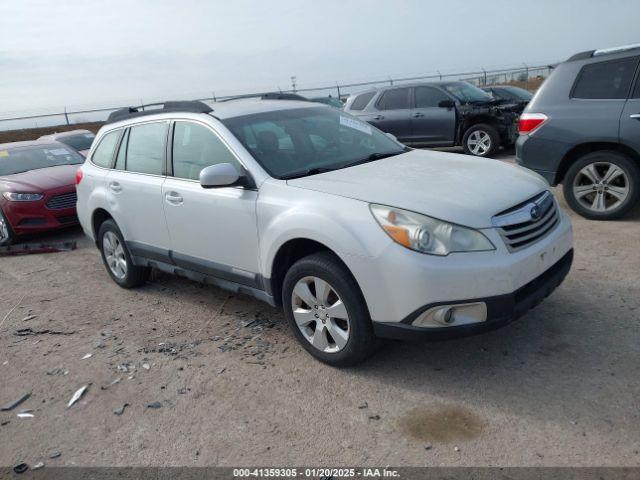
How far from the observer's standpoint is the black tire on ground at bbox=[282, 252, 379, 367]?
331cm

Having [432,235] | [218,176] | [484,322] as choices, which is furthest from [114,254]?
[484,322]

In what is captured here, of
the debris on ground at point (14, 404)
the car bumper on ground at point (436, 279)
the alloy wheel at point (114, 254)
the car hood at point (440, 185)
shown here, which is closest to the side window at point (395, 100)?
the alloy wheel at point (114, 254)

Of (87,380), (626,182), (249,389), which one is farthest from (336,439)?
(626,182)

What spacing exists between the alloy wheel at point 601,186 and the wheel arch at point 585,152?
0.57 feet

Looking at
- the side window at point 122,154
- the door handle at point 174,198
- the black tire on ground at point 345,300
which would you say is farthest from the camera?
the side window at point 122,154

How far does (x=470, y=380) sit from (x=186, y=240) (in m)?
2.39

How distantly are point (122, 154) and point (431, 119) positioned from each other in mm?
7547

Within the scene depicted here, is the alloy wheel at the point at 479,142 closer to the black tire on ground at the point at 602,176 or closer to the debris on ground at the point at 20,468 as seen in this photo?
the black tire on ground at the point at 602,176

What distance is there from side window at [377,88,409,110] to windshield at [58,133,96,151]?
7.12m

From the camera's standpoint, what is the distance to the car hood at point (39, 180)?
805 cm

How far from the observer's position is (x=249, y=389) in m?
3.51

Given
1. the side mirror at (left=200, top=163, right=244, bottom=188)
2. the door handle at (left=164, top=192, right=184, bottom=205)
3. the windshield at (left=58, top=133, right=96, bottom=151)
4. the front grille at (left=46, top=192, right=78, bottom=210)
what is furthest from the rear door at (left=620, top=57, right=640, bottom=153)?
the windshield at (left=58, top=133, right=96, bottom=151)

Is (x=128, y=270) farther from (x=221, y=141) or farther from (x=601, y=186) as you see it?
(x=601, y=186)

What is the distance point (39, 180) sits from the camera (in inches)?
327
